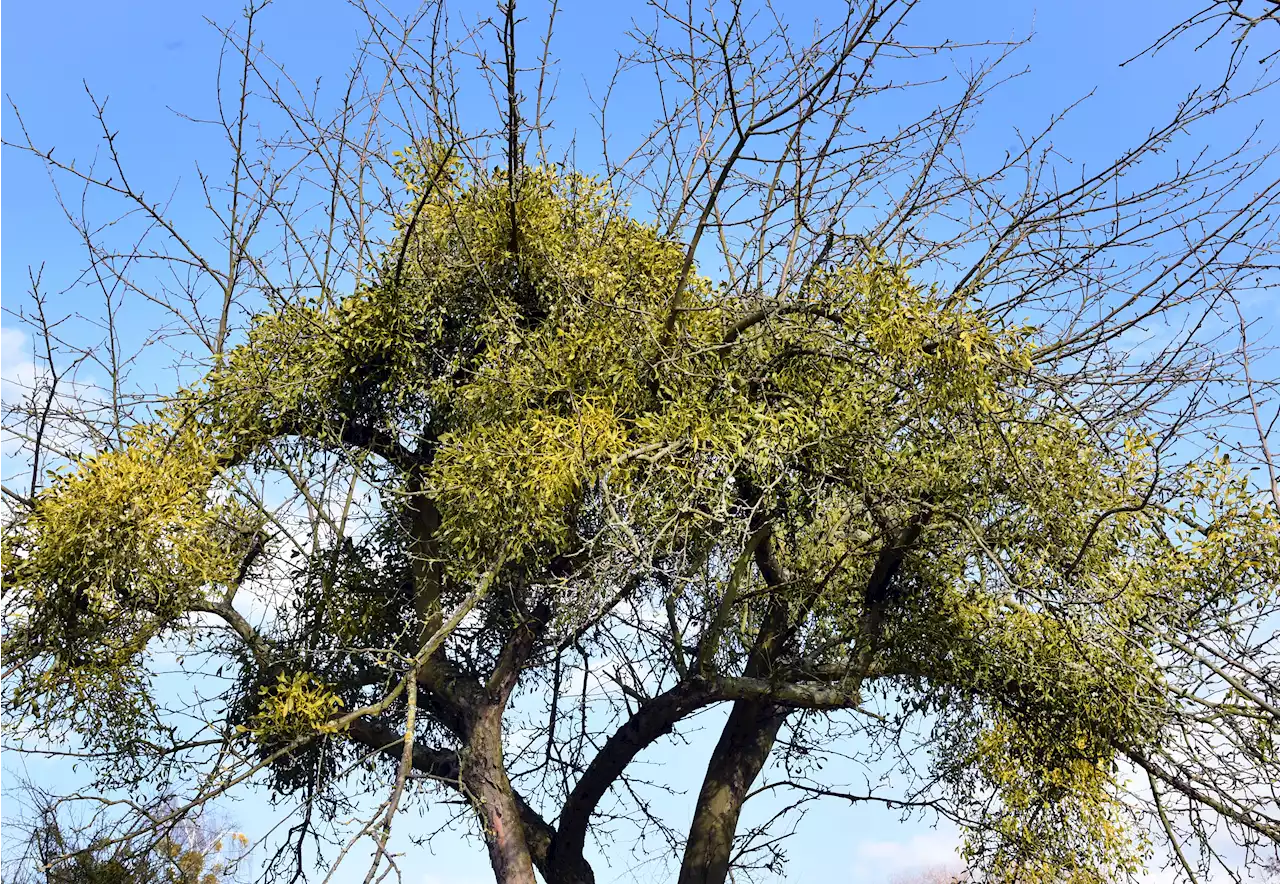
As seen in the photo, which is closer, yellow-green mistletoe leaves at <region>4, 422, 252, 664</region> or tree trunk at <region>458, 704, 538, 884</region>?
yellow-green mistletoe leaves at <region>4, 422, 252, 664</region>

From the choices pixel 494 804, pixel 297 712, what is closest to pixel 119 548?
pixel 297 712

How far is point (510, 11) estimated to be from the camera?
4703mm

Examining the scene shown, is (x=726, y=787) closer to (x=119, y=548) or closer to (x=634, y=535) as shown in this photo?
(x=634, y=535)

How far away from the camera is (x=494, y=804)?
5.96 m

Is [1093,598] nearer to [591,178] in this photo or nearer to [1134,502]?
[1134,502]

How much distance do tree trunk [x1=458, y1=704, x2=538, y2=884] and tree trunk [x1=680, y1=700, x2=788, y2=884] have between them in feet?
3.48

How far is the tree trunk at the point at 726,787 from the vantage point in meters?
6.57

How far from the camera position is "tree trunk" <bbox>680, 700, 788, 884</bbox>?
259 inches

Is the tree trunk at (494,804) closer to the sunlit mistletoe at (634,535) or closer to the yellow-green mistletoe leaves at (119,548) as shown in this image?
the sunlit mistletoe at (634,535)

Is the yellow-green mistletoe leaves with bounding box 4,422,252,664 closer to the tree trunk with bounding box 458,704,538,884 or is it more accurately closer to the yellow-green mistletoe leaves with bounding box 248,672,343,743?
the yellow-green mistletoe leaves with bounding box 248,672,343,743

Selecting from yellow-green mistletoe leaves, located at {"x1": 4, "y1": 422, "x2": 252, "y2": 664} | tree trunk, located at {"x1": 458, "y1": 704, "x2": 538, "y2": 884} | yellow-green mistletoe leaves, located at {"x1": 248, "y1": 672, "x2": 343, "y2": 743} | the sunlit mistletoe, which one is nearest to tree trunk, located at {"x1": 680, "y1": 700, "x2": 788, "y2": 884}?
the sunlit mistletoe

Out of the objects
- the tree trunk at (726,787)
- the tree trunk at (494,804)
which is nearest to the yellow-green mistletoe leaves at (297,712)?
the tree trunk at (494,804)

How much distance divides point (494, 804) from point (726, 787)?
1.45 m

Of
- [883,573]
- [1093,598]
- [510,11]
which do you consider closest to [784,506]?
[883,573]
